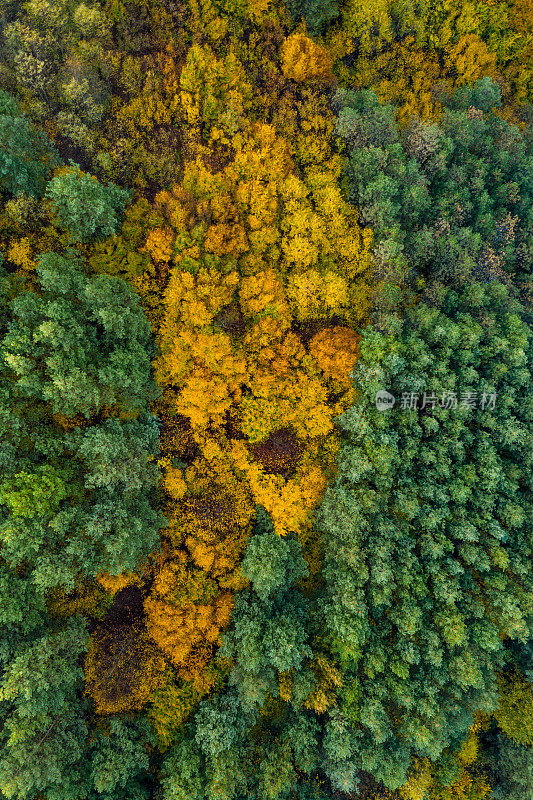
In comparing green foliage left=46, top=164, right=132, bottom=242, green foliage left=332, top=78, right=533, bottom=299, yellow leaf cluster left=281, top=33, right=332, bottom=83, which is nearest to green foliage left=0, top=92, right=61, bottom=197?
green foliage left=46, top=164, right=132, bottom=242

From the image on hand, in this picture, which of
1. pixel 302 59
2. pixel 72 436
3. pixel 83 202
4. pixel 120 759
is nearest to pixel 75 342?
pixel 72 436

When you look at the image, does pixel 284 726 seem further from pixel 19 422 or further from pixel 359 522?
pixel 19 422

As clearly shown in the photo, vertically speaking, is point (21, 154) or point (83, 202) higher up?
point (21, 154)

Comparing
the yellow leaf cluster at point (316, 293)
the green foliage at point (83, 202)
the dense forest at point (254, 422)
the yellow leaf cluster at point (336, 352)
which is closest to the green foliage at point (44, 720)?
the dense forest at point (254, 422)

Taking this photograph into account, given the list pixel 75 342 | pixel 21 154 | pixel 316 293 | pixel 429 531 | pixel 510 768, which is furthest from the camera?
pixel 510 768

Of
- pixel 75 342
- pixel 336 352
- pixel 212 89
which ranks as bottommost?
pixel 336 352

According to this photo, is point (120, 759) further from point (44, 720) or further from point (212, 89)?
point (212, 89)

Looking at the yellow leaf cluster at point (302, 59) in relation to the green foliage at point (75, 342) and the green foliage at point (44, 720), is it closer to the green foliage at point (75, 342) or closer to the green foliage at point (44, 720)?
the green foliage at point (75, 342)
